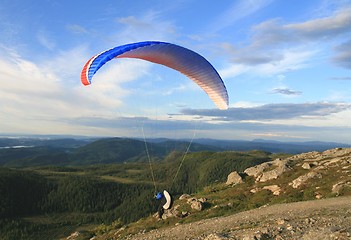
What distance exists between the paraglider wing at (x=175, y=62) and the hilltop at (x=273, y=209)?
9.72m

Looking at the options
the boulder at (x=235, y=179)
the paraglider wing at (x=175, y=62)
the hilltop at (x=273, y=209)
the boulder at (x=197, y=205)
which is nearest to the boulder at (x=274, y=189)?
the hilltop at (x=273, y=209)

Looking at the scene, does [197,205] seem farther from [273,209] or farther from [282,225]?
[282,225]

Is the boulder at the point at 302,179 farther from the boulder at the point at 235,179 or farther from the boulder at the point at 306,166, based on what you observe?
the boulder at the point at 235,179

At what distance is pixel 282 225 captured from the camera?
18.8m

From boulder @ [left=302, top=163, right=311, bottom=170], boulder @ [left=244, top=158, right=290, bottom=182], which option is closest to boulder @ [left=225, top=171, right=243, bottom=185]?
boulder @ [left=244, top=158, right=290, bottom=182]

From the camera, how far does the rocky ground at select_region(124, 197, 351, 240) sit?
16.8m

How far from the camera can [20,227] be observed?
147250mm

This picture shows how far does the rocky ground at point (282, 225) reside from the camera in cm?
1683

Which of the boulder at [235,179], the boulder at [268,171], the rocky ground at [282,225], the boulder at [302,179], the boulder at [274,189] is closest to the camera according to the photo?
the rocky ground at [282,225]

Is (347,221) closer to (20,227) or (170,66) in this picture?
(170,66)

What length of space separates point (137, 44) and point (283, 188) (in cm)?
2525

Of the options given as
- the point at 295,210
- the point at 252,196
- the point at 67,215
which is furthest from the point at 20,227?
the point at 295,210

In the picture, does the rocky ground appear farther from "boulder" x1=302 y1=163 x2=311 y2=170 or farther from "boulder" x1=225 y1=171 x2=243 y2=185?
"boulder" x1=225 y1=171 x2=243 y2=185

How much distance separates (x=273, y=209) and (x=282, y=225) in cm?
933
